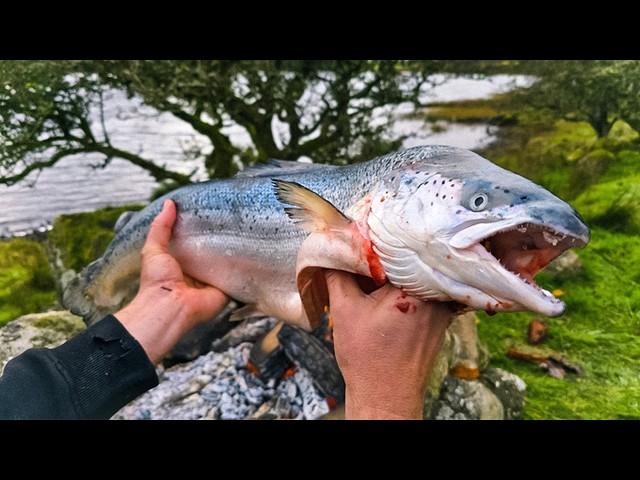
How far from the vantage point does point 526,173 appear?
220 cm

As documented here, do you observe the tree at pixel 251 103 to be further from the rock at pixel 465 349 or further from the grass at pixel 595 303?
Answer: the rock at pixel 465 349

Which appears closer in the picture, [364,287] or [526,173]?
[364,287]

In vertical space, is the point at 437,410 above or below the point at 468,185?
below

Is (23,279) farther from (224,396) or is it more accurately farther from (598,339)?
(598,339)

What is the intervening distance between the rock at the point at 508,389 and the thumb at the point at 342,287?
0.91 metres

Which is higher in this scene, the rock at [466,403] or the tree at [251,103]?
the tree at [251,103]

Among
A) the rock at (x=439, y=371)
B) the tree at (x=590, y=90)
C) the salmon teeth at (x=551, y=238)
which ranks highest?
the tree at (x=590, y=90)

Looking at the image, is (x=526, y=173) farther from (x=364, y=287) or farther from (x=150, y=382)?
(x=150, y=382)

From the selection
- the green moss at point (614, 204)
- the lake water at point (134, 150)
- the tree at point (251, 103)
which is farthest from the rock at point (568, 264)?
the tree at point (251, 103)

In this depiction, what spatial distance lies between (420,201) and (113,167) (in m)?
1.75

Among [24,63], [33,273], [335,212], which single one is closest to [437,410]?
[335,212]

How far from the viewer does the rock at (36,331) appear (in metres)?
1.80

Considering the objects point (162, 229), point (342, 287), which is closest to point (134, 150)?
point (162, 229)

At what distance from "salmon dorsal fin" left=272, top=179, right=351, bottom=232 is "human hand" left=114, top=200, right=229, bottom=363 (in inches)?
27.2
